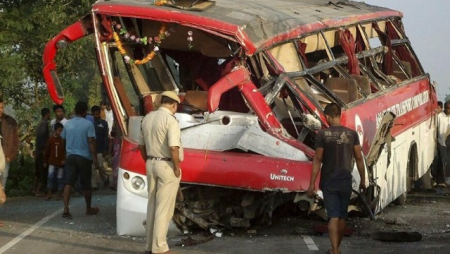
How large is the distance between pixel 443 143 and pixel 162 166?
428 inches

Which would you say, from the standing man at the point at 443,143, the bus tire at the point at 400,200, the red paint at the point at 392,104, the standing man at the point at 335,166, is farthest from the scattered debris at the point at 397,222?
the standing man at the point at 443,143

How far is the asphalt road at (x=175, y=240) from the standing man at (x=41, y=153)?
426cm

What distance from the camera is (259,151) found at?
12.1 m

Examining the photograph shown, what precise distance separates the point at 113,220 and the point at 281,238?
130 inches

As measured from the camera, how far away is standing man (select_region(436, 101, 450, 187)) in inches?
813

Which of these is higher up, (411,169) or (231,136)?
(231,136)

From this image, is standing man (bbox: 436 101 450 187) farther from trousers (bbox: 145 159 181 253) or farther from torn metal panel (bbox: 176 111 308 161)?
trousers (bbox: 145 159 181 253)

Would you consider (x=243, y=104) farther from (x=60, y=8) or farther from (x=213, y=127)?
(x=60, y=8)

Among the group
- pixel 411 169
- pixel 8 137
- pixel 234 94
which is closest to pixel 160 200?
pixel 234 94

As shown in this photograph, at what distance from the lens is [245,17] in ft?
41.3

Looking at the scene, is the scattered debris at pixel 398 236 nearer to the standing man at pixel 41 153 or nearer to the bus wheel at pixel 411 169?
the bus wheel at pixel 411 169

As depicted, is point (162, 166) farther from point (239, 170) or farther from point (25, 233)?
point (25, 233)

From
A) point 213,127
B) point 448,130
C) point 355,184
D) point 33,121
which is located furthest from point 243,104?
point 33,121

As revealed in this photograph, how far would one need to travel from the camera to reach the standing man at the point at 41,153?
19969 millimetres
